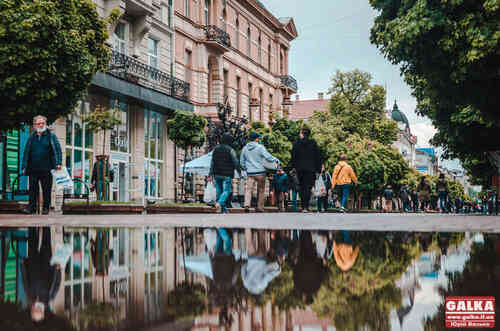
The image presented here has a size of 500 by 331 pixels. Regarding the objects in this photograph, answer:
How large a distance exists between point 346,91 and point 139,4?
3816cm

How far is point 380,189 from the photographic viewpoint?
58750mm

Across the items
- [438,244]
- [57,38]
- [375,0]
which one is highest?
[375,0]

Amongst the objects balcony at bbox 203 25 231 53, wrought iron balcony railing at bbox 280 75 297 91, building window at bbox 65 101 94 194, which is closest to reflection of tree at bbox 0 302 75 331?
building window at bbox 65 101 94 194

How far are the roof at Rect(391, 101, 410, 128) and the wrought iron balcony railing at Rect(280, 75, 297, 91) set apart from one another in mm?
91175

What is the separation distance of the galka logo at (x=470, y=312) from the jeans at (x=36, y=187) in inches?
456

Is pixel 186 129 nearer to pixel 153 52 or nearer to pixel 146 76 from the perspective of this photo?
pixel 146 76

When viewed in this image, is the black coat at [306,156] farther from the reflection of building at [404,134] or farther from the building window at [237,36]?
the reflection of building at [404,134]

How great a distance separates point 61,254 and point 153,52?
2886 centimetres

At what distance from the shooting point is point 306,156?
15961 millimetres

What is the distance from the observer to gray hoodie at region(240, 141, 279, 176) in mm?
16108

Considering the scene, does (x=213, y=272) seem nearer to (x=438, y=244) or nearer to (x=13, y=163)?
(x=438, y=244)

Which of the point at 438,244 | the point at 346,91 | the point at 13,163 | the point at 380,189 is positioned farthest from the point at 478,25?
the point at 346,91

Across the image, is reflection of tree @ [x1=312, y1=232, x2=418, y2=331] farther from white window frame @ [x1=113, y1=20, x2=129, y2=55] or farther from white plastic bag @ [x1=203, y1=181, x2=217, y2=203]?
white window frame @ [x1=113, y1=20, x2=129, y2=55]

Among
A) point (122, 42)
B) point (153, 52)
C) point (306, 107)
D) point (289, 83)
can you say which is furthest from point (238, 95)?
point (306, 107)
